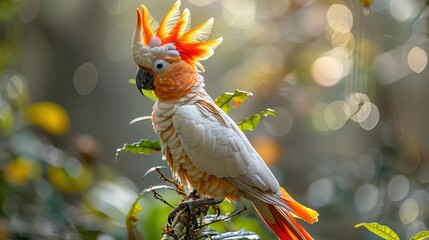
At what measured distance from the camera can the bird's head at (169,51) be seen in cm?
82

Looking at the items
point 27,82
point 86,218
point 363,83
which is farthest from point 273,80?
point 27,82

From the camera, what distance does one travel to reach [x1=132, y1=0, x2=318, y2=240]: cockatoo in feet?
2.70

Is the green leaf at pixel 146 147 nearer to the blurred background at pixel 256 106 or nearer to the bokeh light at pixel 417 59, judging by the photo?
the blurred background at pixel 256 106

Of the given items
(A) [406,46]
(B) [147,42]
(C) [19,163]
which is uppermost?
(A) [406,46]

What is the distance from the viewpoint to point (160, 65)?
827mm

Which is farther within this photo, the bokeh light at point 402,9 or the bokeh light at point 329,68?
the bokeh light at point 329,68

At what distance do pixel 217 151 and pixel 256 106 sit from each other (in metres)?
1.26

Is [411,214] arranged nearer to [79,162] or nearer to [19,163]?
[79,162]

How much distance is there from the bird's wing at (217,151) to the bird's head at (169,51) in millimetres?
36

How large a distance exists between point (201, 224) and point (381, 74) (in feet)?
4.09

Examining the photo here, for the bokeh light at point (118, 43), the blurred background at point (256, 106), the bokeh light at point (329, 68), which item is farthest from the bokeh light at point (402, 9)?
the bokeh light at point (118, 43)

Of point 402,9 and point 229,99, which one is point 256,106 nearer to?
point 402,9

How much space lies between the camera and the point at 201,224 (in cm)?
85

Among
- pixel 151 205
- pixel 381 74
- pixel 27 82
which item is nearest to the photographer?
pixel 151 205
